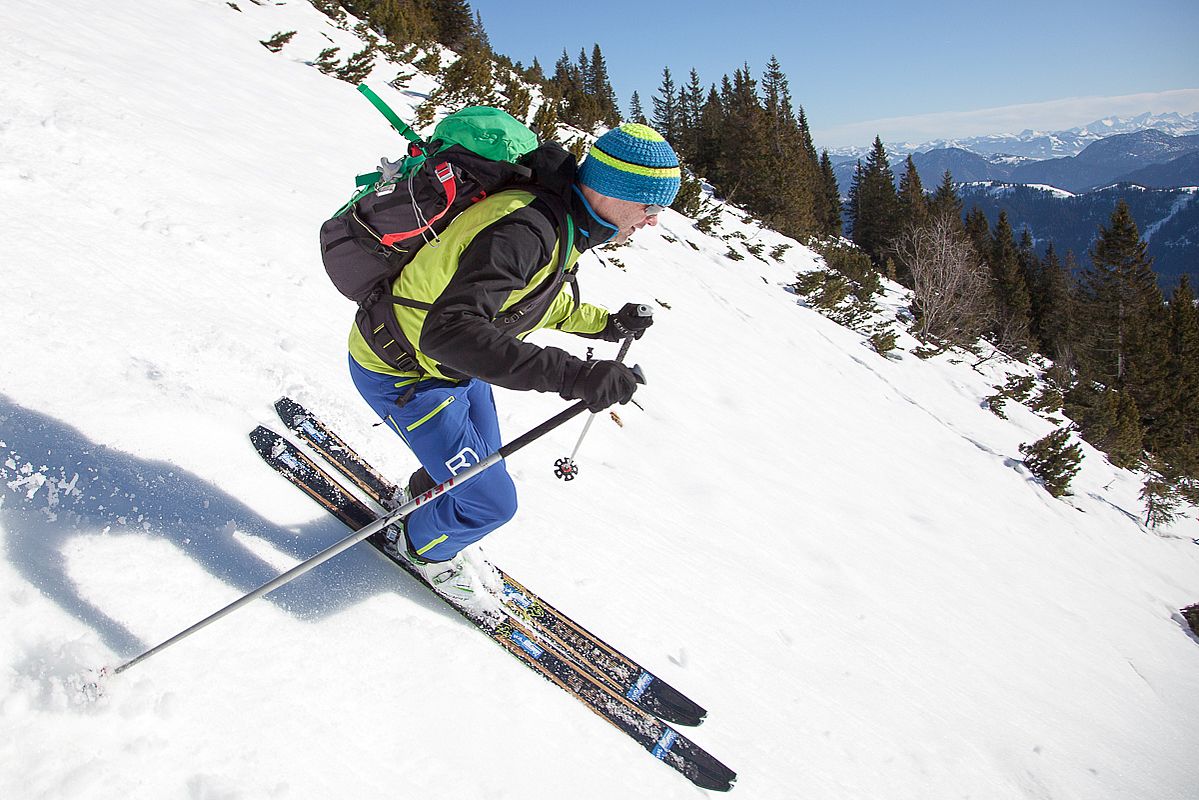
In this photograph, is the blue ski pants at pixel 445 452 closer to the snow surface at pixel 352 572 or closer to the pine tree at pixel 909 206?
the snow surface at pixel 352 572

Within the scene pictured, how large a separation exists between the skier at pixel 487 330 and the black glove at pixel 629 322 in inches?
0.6

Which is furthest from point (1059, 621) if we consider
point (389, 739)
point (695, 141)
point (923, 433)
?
point (695, 141)

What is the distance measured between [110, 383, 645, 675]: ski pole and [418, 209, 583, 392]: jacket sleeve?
25 cm

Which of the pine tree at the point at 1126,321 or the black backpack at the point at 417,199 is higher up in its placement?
the black backpack at the point at 417,199

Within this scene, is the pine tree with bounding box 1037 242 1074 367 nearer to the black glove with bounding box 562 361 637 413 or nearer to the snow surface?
the snow surface

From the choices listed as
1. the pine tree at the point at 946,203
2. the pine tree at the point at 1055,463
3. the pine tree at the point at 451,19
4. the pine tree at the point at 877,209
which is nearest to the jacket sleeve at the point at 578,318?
the pine tree at the point at 1055,463

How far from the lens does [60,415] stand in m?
2.63

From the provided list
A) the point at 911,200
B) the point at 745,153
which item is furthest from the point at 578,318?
the point at 911,200

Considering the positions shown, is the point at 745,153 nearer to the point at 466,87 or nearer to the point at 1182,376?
the point at 466,87

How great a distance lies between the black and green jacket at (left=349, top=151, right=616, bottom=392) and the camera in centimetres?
198

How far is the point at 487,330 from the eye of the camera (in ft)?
6.48

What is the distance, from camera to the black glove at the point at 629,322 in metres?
2.92

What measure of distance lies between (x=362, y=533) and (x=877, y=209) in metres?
58.8

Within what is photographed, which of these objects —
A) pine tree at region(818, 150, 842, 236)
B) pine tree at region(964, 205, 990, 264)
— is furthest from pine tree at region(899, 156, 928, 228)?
pine tree at region(964, 205, 990, 264)
